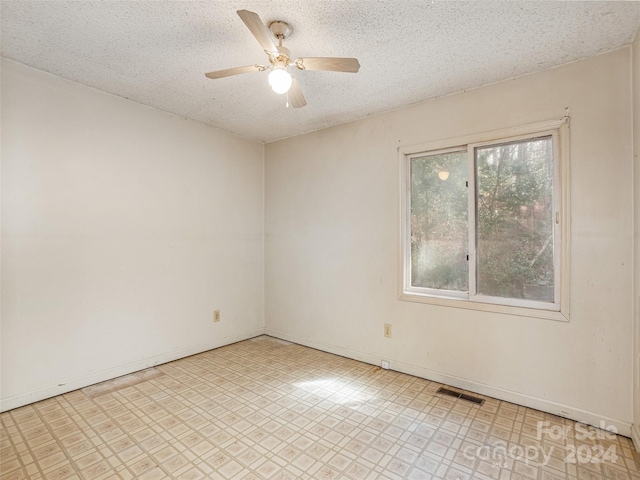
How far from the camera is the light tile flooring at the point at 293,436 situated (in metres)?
1.67

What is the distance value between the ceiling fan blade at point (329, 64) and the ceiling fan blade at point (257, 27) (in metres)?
0.17

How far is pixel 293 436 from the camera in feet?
6.41

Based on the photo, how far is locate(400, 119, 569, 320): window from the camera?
2.23 meters

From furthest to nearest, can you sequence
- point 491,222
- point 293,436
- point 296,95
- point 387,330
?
1. point 387,330
2. point 491,222
3. point 296,95
4. point 293,436

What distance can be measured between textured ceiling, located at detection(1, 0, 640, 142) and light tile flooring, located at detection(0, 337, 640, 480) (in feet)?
7.83

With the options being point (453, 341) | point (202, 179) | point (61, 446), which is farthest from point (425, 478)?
point (202, 179)

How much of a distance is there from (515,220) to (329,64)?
1.75 m

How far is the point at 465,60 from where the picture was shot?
2.14 m

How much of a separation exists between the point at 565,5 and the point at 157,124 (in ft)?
10.2

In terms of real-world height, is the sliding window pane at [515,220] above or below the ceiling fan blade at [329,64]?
below

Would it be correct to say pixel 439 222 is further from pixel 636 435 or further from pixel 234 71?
pixel 234 71

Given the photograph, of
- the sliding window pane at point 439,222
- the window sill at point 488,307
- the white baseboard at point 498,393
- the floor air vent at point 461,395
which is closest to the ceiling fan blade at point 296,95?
the sliding window pane at point 439,222

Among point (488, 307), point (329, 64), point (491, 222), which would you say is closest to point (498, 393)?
point (488, 307)

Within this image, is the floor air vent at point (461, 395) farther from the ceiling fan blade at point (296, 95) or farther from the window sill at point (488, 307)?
the ceiling fan blade at point (296, 95)
